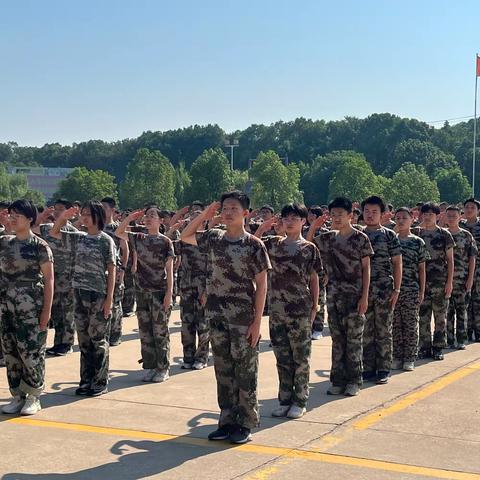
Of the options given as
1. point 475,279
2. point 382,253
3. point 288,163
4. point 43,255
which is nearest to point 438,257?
point 475,279

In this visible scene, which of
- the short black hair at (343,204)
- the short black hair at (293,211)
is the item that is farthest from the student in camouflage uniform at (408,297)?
the short black hair at (293,211)

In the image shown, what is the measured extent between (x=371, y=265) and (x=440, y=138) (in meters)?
111

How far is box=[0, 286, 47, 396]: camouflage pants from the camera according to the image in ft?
23.4

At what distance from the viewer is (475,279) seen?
12.0 meters

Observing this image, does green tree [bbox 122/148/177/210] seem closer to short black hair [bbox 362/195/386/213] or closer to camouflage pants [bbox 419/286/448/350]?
camouflage pants [bbox 419/286/448/350]

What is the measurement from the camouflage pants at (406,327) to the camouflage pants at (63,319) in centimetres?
440

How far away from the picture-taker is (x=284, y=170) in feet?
241

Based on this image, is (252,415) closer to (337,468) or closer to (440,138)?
(337,468)

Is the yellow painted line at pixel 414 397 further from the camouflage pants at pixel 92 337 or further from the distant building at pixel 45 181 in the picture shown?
the distant building at pixel 45 181

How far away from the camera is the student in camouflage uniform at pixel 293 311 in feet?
23.6

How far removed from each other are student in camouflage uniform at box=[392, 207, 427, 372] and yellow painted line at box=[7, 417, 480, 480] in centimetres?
384

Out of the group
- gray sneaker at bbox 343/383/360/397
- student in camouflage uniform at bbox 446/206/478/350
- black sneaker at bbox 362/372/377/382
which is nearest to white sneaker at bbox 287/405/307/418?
gray sneaker at bbox 343/383/360/397

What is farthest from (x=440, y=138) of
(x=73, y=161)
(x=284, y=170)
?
(x=73, y=161)

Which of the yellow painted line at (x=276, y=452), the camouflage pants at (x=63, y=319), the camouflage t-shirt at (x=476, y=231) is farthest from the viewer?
the camouflage t-shirt at (x=476, y=231)
